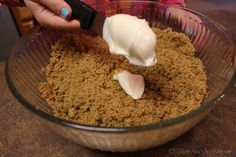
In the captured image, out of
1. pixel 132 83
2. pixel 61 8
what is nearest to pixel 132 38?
pixel 132 83

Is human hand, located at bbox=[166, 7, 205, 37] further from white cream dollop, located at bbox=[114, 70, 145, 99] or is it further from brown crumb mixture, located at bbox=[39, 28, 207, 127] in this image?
white cream dollop, located at bbox=[114, 70, 145, 99]

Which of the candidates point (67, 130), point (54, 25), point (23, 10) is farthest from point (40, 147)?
point (23, 10)

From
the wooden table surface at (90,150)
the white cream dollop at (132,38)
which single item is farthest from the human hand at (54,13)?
the wooden table surface at (90,150)

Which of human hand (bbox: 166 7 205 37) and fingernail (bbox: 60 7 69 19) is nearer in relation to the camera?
fingernail (bbox: 60 7 69 19)

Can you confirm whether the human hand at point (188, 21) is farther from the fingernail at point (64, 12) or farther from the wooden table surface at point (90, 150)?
the fingernail at point (64, 12)

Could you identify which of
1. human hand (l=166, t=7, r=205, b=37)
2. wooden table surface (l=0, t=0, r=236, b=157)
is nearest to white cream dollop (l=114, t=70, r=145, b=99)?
wooden table surface (l=0, t=0, r=236, b=157)

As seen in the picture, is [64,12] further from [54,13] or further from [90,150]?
[90,150]

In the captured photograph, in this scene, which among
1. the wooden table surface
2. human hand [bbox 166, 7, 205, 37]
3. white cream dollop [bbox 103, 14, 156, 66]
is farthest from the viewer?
human hand [bbox 166, 7, 205, 37]
